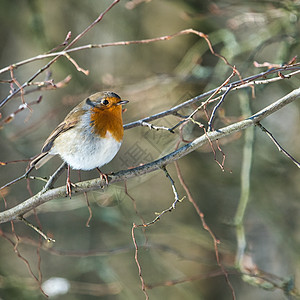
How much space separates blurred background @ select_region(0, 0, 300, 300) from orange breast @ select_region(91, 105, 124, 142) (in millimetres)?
921

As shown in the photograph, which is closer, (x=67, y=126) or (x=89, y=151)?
(x=89, y=151)

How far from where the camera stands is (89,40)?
18.6 ft

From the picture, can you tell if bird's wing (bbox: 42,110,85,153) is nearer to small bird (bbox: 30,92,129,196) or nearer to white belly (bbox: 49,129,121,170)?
small bird (bbox: 30,92,129,196)

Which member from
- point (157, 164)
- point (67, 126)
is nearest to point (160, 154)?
point (67, 126)

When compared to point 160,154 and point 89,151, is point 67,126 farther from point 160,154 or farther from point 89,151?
point 160,154

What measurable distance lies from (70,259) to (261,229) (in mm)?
2304

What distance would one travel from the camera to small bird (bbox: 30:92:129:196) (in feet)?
8.31

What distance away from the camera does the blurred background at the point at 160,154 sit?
379 centimetres

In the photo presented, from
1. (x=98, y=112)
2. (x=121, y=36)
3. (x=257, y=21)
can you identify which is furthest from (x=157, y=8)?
(x=98, y=112)

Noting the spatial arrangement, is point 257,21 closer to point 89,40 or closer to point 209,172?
point 209,172

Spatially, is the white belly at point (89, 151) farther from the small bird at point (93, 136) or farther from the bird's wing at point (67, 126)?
the bird's wing at point (67, 126)

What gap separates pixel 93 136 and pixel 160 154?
1177 mm

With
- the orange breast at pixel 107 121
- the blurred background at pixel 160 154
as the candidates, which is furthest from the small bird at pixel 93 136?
the blurred background at pixel 160 154

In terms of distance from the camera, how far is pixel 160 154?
366cm
